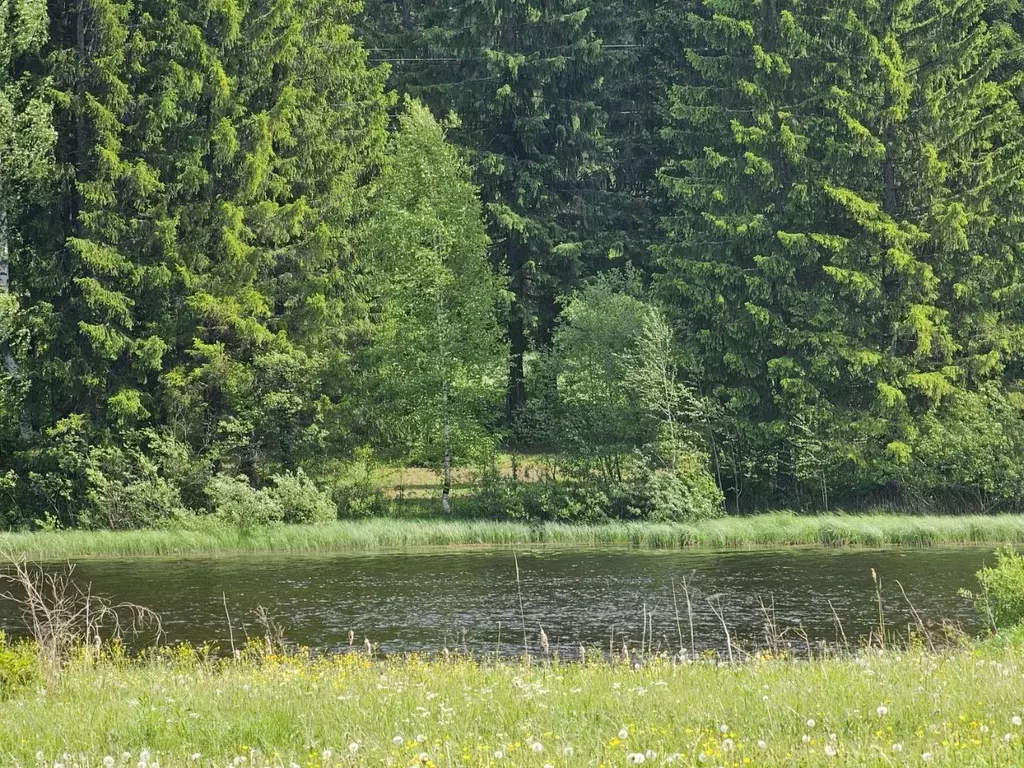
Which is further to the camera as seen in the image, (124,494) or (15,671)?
(124,494)

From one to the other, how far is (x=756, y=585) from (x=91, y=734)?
1775 centimetres

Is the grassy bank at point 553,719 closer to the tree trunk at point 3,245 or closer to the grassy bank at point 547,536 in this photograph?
the grassy bank at point 547,536

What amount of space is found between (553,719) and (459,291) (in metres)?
30.1

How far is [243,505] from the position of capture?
1303 inches

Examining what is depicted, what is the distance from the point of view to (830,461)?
3606 centimetres

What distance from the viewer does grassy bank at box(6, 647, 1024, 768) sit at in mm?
6219

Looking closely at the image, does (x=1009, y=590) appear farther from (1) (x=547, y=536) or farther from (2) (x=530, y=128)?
(2) (x=530, y=128)

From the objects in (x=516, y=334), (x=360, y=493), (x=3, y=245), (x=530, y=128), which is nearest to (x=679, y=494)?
(x=360, y=493)

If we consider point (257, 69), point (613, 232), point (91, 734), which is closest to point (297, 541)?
point (257, 69)

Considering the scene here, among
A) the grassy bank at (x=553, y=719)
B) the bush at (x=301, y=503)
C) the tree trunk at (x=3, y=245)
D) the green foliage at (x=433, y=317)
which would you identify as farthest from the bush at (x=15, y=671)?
the green foliage at (x=433, y=317)

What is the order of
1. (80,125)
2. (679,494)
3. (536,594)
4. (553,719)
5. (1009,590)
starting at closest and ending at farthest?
(553,719) → (1009,590) → (536,594) → (679,494) → (80,125)

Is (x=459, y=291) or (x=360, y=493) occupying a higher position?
(x=459, y=291)

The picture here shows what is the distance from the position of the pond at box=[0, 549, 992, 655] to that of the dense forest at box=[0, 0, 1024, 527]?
20.0 feet

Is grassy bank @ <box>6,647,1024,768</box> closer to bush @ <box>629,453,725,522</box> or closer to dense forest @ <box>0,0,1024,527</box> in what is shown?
bush @ <box>629,453,725,522</box>
